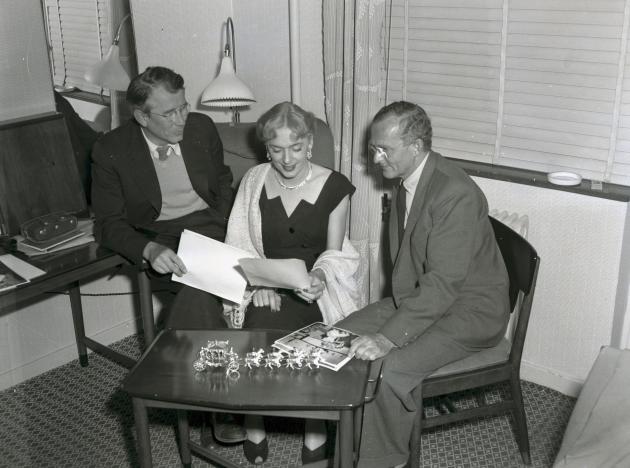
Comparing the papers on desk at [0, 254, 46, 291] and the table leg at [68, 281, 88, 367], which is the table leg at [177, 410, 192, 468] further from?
the table leg at [68, 281, 88, 367]

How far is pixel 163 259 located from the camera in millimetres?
2785

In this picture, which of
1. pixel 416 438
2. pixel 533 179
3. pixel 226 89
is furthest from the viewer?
pixel 226 89

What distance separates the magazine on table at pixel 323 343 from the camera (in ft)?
7.00

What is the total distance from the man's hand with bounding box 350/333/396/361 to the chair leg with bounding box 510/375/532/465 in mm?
662

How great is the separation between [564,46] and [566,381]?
139 centimetres

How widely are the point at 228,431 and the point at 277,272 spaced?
2.86ft

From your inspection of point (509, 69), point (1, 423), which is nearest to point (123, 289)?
point (1, 423)

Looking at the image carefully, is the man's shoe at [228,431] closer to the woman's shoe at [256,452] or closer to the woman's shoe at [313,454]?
the woman's shoe at [256,452]

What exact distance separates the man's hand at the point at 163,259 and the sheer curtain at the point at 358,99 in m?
0.91

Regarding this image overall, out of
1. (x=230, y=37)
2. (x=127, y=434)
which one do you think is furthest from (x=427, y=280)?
(x=230, y=37)

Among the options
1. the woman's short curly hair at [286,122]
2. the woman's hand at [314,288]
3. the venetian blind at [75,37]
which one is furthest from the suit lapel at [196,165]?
the woman's hand at [314,288]

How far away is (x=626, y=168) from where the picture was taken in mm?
2863

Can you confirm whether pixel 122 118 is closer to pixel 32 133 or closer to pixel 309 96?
pixel 32 133

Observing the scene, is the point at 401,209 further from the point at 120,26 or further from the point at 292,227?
the point at 120,26
